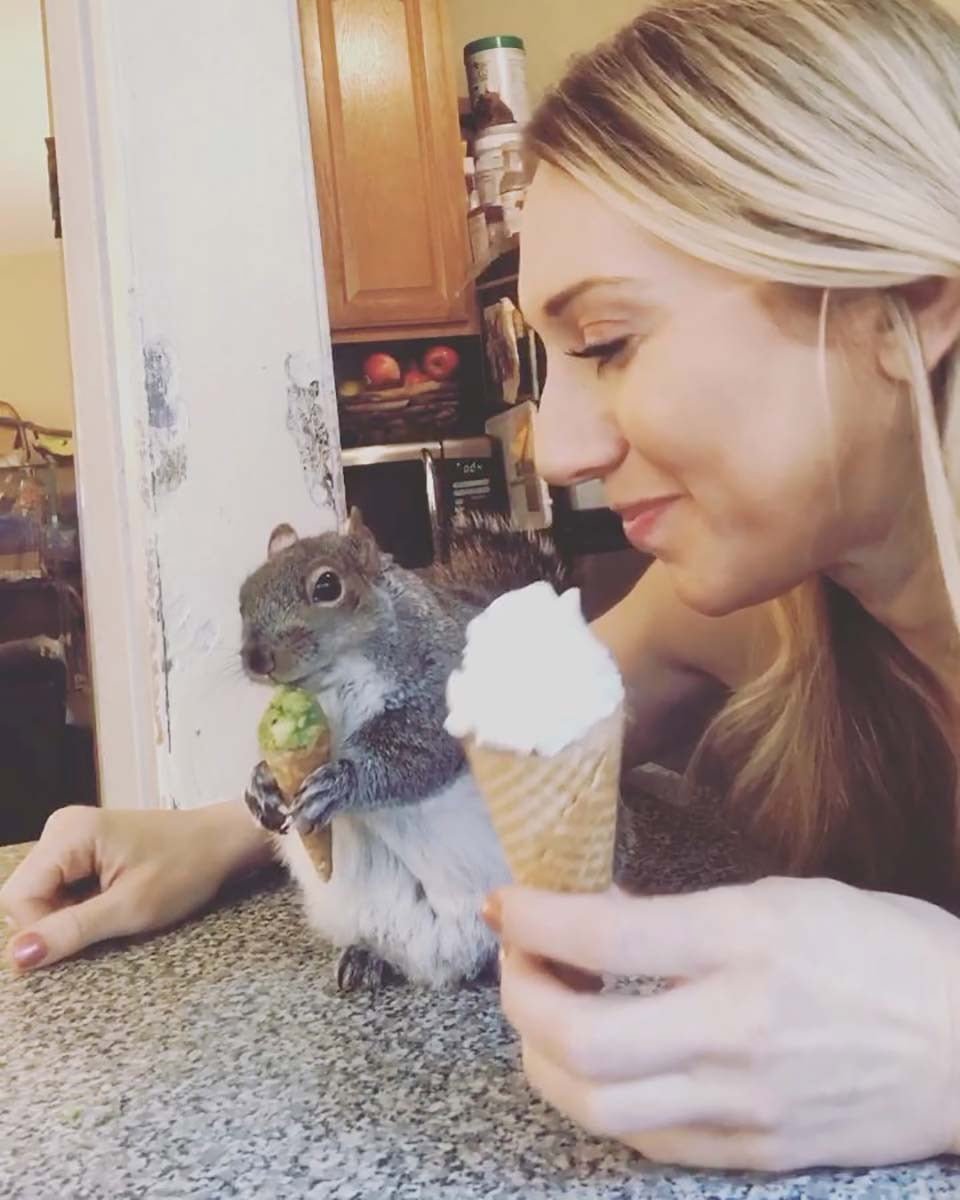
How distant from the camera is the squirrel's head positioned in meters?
0.51

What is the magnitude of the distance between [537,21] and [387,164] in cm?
64

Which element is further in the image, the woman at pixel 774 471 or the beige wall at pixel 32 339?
the beige wall at pixel 32 339

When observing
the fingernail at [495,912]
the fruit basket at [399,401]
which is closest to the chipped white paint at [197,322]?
the fingernail at [495,912]

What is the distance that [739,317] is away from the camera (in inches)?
20.8

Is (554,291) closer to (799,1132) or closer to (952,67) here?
(952,67)

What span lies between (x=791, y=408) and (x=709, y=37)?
19cm

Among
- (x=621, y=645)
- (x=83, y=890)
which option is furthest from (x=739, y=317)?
(x=83, y=890)

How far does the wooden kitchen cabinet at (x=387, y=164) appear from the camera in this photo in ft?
8.25

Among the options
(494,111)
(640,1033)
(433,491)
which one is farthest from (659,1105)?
(494,111)

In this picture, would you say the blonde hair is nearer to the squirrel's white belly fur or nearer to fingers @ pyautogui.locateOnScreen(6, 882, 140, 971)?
the squirrel's white belly fur

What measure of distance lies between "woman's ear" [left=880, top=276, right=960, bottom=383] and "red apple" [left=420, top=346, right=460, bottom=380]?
2137 millimetres

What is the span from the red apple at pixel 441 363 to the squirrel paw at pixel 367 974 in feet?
6.99

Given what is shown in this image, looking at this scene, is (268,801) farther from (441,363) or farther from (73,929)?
(441,363)

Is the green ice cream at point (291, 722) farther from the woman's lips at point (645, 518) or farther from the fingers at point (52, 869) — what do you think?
the fingers at point (52, 869)
